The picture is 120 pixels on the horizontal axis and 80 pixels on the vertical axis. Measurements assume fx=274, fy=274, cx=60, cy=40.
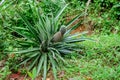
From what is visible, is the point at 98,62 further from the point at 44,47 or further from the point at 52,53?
the point at 44,47

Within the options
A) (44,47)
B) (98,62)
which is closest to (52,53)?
(44,47)

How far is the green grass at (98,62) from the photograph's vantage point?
13.7 feet

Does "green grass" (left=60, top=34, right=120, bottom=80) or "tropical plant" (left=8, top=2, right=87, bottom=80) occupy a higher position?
"tropical plant" (left=8, top=2, right=87, bottom=80)

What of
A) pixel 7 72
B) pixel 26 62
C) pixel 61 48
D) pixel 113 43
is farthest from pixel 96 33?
pixel 7 72

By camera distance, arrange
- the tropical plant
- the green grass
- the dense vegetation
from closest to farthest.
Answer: the green grass, the dense vegetation, the tropical plant

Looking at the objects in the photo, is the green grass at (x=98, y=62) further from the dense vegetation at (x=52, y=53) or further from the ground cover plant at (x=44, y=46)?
the ground cover plant at (x=44, y=46)

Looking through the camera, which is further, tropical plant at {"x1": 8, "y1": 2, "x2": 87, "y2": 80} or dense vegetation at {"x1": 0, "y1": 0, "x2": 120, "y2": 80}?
tropical plant at {"x1": 8, "y1": 2, "x2": 87, "y2": 80}

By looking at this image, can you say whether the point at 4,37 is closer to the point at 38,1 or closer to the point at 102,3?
the point at 38,1

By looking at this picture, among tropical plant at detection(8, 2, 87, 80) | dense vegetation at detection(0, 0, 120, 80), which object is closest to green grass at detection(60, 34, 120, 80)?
dense vegetation at detection(0, 0, 120, 80)

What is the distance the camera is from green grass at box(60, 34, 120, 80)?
417cm

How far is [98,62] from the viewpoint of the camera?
4.57 metres

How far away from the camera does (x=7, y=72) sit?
4383mm

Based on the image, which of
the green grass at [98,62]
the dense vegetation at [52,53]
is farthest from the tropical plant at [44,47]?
the green grass at [98,62]

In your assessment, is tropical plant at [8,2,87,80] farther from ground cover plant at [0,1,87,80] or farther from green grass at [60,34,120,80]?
green grass at [60,34,120,80]
